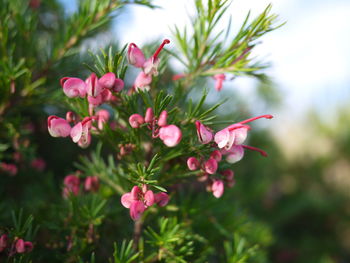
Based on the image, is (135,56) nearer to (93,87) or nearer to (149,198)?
(93,87)

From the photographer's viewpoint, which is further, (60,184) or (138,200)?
(60,184)

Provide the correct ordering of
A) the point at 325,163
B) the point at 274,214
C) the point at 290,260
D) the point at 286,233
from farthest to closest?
the point at 325,163 → the point at 286,233 → the point at 274,214 → the point at 290,260

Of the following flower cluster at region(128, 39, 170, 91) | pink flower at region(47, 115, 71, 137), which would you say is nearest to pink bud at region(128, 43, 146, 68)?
flower cluster at region(128, 39, 170, 91)

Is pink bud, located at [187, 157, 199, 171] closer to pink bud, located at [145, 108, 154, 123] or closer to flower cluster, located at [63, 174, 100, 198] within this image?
pink bud, located at [145, 108, 154, 123]

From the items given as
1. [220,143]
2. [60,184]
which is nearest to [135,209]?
[220,143]

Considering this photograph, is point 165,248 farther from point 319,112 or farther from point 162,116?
point 319,112

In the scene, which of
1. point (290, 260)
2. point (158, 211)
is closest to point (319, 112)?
point (290, 260)
